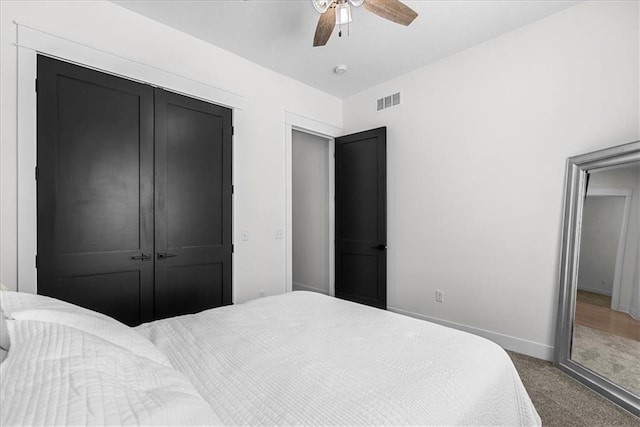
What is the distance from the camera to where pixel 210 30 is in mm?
2779

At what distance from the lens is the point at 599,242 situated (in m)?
2.24

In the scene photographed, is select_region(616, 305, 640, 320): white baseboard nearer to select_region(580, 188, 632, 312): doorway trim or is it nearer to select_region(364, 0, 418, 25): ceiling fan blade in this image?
select_region(580, 188, 632, 312): doorway trim

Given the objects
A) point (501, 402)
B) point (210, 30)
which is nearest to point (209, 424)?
point (501, 402)

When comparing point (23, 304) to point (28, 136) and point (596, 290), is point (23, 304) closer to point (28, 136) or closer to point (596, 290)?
point (28, 136)

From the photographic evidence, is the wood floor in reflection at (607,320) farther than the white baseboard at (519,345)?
No

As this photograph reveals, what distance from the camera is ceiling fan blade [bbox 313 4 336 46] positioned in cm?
204

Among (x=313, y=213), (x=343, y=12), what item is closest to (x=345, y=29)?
(x=343, y=12)

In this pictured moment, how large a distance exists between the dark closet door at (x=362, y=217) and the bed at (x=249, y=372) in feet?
6.81

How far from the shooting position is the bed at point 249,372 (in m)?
0.65

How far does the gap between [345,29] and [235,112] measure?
1310 mm

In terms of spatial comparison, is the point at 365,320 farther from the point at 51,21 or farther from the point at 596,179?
the point at 51,21

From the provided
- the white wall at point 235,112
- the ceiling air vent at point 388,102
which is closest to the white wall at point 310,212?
the white wall at point 235,112

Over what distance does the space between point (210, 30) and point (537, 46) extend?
9.28 feet

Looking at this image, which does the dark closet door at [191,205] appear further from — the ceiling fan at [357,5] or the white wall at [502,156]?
the white wall at [502,156]
